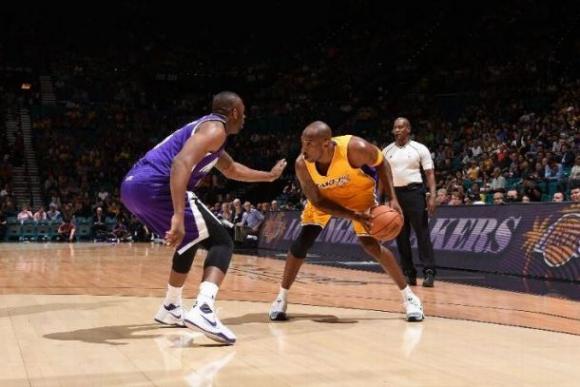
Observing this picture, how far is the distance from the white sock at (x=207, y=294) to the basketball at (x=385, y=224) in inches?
41.0

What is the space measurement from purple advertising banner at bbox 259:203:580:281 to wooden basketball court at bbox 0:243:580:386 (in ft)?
4.42

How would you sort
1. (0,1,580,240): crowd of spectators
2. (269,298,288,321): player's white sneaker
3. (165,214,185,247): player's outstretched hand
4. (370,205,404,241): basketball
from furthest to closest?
1. (0,1,580,240): crowd of spectators
2. (269,298,288,321): player's white sneaker
3. (370,205,404,241): basketball
4. (165,214,185,247): player's outstretched hand

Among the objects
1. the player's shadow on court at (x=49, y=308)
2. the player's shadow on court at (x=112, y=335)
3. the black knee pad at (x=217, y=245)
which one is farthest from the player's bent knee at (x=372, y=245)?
the player's shadow on court at (x=49, y=308)

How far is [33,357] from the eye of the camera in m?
3.25

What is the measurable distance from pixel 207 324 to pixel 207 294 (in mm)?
208

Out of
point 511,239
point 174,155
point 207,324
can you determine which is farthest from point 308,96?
point 207,324

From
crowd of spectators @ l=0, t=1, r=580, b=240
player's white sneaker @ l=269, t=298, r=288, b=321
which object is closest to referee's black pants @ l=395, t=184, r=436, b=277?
player's white sneaker @ l=269, t=298, r=288, b=321

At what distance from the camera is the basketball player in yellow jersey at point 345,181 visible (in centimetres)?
428

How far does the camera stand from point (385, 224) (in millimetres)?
4227

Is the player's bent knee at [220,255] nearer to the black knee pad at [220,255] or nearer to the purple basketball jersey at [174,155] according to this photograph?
the black knee pad at [220,255]

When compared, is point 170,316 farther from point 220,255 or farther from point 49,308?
point 49,308

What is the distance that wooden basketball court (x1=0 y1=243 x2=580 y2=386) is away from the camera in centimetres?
286

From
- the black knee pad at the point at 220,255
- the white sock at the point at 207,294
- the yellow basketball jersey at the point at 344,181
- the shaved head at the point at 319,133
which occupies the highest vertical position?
the shaved head at the point at 319,133

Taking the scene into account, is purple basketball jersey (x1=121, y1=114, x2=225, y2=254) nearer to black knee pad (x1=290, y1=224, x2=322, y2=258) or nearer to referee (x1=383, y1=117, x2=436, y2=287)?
black knee pad (x1=290, y1=224, x2=322, y2=258)
